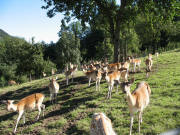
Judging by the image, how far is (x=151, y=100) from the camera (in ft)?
28.3

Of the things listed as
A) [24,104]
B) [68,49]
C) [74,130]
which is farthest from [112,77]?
[68,49]

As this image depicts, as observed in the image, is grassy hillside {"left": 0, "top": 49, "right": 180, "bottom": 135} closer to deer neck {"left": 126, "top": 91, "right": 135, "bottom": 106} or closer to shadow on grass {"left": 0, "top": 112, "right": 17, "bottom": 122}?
shadow on grass {"left": 0, "top": 112, "right": 17, "bottom": 122}

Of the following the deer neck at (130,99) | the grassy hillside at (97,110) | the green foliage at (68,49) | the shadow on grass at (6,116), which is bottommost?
the shadow on grass at (6,116)

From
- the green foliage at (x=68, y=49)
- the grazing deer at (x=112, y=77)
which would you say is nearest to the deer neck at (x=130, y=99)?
the grazing deer at (x=112, y=77)

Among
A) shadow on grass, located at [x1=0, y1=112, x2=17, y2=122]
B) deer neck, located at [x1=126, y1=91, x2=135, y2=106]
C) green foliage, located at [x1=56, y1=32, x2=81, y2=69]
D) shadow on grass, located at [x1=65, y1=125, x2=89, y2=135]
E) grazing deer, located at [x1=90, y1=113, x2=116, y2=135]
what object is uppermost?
green foliage, located at [x1=56, y1=32, x2=81, y2=69]

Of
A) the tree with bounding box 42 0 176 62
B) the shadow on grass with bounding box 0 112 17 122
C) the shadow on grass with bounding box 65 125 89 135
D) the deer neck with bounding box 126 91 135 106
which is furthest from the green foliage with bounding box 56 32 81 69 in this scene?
the deer neck with bounding box 126 91 135 106

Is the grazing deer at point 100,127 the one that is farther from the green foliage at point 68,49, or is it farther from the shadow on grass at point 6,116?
the green foliage at point 68,49

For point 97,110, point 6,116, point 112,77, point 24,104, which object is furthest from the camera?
point 112,77

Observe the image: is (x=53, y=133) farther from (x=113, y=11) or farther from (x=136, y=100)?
(x=113, y=11)

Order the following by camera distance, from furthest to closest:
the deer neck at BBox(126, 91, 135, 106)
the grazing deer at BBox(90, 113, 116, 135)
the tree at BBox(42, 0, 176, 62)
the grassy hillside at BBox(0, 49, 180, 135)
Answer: the tree at BBox(42, 0, 176, 62), the grassy hillside at BBox(0, 49, 180, 135), the deer neck at BBox(126, 91, 135, 106), the grazing deer at BBox(90, 113, 116, 135)

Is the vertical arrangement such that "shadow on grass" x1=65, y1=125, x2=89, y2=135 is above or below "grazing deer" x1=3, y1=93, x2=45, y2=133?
below

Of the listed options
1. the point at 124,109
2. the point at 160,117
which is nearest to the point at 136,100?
the point at 160,117

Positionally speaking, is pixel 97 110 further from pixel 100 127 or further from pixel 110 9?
pixel 110 9

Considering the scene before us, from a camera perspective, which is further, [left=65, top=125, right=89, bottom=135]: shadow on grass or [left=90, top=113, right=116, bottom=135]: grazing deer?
[left=65, top=125, right=89, bottom=135]: shadow on grass
